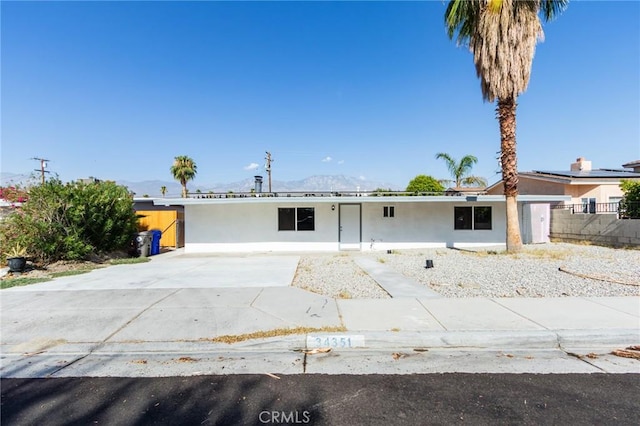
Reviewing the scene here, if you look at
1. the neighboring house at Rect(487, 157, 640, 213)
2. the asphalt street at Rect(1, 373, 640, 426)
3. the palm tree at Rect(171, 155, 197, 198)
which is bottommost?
the asphalt street at Rect(1, 373, 640, 426)

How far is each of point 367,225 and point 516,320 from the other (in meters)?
10.9

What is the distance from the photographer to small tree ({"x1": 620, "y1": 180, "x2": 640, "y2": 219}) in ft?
42.5

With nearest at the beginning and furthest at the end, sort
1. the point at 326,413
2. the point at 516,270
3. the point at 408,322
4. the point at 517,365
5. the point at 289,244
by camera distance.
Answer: the point at 326,413 → the point at 517,365 → the point at 408,322 → the point at 516,270 → the point at 289,244

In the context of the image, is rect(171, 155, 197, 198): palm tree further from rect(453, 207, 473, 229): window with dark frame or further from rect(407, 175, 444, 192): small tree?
rect(453, 207, 473, 229): window with dark frame

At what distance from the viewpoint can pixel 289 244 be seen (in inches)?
620

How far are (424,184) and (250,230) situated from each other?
25.5 meters

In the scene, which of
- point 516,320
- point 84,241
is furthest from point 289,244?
point 516,320

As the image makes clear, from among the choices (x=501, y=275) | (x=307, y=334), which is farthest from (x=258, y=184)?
(x=307, y=334)

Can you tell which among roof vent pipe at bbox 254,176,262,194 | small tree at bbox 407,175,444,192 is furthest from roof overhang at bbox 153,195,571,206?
small tree at bbox 407,175,444,192

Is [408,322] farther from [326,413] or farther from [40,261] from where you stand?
[40,261]

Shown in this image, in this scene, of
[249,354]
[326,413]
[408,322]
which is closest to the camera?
[326,413]

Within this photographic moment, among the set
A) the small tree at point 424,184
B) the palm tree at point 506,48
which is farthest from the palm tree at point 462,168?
the palm tree at point 506,48

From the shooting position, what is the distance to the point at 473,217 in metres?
16.1

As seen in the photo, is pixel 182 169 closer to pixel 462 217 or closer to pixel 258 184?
pixel 258 184
